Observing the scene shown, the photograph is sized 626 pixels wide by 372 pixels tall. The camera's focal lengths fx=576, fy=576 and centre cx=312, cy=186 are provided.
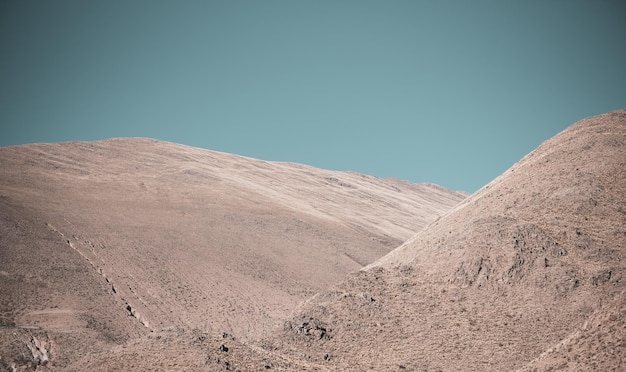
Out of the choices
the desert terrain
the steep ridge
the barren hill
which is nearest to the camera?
the desert terrain

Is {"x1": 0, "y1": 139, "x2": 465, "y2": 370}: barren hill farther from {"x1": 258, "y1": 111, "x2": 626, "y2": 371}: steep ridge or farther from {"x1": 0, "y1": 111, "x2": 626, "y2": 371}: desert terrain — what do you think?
{"x1": 258, "y1": 111, "x2": 626, "y2": 371}: steep ridge

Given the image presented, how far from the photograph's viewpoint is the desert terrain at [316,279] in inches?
1181

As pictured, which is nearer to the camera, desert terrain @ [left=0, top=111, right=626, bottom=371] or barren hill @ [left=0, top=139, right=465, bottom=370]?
desert terrain @ [left=0, top=111, right=626, bottom=371]

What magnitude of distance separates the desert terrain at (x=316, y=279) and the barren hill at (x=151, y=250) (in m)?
0.22

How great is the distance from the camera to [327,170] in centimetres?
14725

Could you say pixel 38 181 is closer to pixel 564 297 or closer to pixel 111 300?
pixel 111 300

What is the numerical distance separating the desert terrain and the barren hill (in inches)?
8.7

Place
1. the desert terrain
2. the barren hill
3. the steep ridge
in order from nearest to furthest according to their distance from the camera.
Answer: the desert terrain
the steep ridge
the barren hill

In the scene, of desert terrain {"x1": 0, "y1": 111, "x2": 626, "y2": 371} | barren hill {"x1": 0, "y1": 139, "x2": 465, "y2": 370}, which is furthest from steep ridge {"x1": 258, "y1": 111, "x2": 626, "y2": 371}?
barren hill {"x1": 0, "y1": 139, "x2": 465, "y2": 370}

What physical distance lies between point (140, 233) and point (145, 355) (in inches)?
1473

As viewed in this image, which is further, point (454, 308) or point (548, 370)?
point (454, 308)

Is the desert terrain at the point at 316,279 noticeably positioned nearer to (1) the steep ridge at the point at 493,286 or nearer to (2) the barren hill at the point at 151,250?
(1) the steep ridge at the point at 493,286

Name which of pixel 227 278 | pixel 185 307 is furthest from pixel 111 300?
pixel 227 278

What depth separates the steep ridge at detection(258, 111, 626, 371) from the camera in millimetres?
31344
